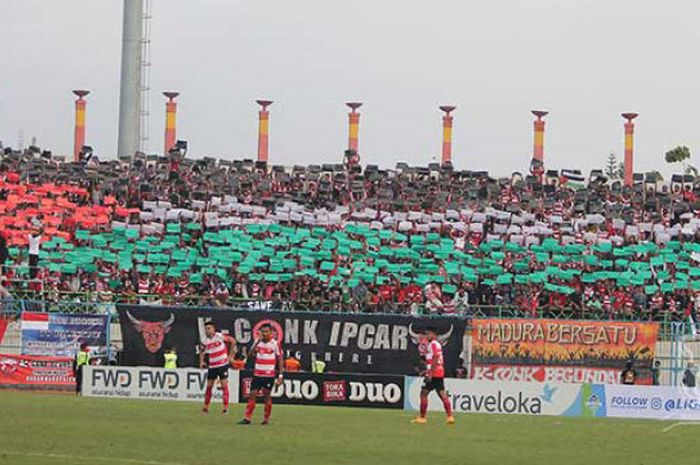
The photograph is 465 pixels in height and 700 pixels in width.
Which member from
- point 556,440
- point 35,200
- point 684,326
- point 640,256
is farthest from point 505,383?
point 35,200

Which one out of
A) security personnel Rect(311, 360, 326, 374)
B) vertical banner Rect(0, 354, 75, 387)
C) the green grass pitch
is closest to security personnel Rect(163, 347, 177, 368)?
vertical banner Rect(0, 354, 75, 387)

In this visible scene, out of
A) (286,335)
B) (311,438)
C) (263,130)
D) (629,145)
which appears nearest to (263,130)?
(263,130)

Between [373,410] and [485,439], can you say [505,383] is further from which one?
[485,439]

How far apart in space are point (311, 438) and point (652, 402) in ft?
44.0

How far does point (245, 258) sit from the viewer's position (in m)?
54.4

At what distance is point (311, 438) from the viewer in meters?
27.6

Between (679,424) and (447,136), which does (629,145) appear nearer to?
(447,136)

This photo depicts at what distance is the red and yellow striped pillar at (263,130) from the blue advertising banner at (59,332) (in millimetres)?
32432

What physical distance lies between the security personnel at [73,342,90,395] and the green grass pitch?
13.1ft

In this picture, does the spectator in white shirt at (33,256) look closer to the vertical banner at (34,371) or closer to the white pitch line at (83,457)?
the vertical banner at (34,371)

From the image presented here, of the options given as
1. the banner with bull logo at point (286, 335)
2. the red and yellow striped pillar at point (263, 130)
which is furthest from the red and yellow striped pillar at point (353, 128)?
the banner with bull logo at point (286, 335)

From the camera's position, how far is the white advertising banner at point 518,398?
38.7 m

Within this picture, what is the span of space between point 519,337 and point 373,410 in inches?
263

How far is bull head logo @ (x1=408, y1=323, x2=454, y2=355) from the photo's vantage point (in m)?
43.6
